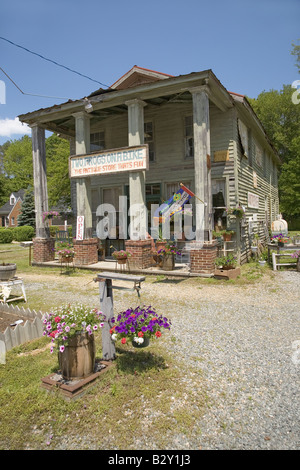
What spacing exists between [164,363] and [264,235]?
15295 millimetres

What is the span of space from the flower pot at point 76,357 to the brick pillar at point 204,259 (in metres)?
6.41

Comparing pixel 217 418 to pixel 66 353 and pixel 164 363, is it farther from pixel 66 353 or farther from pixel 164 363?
pixel 66 353

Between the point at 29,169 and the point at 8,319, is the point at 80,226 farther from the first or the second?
the point at 29,169

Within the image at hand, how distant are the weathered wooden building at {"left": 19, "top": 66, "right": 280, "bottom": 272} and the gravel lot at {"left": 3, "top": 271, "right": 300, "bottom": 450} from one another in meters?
2.48

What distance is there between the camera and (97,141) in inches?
602

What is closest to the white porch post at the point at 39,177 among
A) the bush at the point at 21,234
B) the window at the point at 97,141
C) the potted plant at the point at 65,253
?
the potted plant at the point at 65,253

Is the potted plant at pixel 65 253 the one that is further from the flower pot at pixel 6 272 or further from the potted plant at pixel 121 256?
the flower pot at pixel 6 272

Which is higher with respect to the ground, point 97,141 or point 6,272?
point 97,141

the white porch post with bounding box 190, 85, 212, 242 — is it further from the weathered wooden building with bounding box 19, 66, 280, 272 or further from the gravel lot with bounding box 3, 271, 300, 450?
the gravel lot with bounding box 3, 271, 300, 450

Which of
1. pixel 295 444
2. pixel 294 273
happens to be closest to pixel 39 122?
pixel 294 273

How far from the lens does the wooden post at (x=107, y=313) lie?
405 centimetres

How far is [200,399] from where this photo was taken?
11.0 ft

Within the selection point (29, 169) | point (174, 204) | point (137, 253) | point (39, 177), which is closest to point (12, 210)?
point (29, 169)

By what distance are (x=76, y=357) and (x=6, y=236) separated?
32096mm
